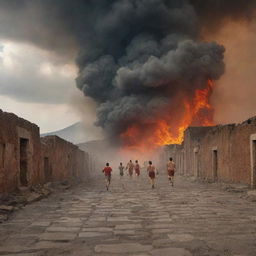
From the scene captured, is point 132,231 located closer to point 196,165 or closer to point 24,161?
point 24,161

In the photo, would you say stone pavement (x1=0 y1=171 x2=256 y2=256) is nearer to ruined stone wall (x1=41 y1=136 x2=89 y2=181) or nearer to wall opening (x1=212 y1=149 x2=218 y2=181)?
ruined stone wall (x1=41 y1=136 x2=89 y2=181)

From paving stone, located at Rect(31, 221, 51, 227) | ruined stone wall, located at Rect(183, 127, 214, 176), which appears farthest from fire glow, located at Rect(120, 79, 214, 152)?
paving stone, located at Rect(31, 221, 51, 227)

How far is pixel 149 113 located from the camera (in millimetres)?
52562

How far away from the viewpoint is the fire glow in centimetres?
5569

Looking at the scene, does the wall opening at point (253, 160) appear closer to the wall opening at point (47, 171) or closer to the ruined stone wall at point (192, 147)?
the wall opening at point (47, 171)

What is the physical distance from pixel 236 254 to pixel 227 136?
52.5 feet

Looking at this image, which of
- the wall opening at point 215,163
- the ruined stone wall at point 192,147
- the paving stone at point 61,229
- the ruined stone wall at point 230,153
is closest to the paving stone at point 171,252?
the paving stone at point 61,229

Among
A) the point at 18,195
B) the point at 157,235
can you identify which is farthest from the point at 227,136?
the point at 157,235

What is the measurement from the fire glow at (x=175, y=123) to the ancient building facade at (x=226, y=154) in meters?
22.3

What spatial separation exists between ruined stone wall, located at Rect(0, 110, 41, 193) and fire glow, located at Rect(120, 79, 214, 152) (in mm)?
37638

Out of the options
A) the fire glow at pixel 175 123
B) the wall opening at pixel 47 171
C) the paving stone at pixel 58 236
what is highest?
the fire glow at pixel 175 123

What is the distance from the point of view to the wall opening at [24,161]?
15672 millimetres

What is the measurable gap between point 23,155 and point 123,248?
10.7 m

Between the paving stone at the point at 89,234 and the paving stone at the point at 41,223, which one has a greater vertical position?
the paving stone at the point at 89,234
